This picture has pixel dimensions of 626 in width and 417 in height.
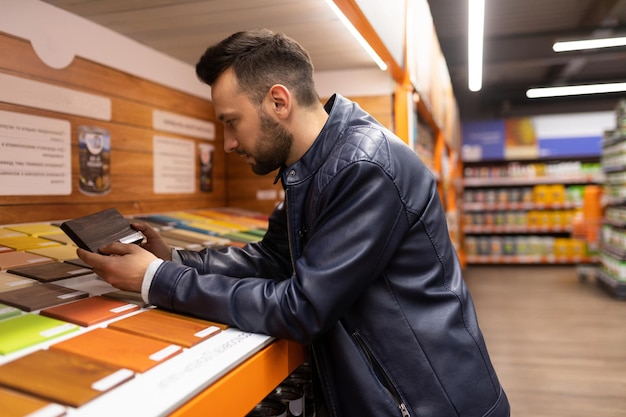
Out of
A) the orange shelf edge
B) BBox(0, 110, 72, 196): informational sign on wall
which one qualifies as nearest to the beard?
the orange shelf edge

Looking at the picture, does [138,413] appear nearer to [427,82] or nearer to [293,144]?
[293,144]

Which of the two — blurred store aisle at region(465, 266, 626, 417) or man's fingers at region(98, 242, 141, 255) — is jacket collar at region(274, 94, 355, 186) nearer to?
man's fingers at region(98, 242, 141, 255)

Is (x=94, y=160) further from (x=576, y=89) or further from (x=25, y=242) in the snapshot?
(x=576, y=89)

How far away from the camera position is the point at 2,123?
181cm

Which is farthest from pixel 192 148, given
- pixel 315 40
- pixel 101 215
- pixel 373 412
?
pixel 373 412

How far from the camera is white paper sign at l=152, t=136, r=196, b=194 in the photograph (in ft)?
8.76

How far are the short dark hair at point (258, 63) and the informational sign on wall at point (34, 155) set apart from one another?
865 millimetres

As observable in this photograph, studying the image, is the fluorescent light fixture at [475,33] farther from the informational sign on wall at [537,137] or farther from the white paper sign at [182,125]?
the informational sign on wall at [537,137]

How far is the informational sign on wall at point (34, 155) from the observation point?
1.83 metres

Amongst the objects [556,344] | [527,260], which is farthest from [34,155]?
[527,260]

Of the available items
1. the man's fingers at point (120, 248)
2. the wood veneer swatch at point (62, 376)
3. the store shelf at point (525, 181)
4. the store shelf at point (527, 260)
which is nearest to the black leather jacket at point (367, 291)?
the man's fingers at point (120, 248)

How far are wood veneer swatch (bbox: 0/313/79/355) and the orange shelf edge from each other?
1.20ft

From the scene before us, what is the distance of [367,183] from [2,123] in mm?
1393

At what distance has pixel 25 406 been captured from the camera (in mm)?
759
